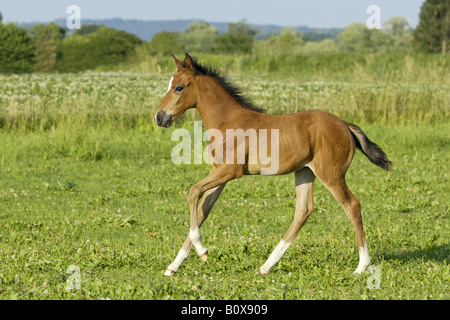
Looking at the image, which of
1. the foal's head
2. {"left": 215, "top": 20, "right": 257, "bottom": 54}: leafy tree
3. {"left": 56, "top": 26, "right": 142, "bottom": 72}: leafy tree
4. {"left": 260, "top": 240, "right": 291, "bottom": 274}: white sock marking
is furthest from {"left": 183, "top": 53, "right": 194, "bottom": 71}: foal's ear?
{"left": 56, "top": 26, "right": 142, "bottom": 72}: leafy tree

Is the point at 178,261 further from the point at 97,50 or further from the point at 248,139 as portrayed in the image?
the point at 97,50

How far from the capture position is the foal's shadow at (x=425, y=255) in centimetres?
778

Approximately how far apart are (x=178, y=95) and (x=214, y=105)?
0.41 m

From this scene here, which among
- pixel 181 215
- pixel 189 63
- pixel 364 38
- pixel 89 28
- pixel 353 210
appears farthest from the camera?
pixel 364 38

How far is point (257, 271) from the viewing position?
7.01 meters

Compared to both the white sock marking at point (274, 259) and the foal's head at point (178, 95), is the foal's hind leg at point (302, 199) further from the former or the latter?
the foal's head at point (178, 95)

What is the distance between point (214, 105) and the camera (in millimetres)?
6777

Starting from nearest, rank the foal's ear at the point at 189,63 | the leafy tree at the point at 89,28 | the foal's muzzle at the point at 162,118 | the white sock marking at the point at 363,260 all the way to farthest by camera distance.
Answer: the foal's muzzle at the point at 162,118 → the foal's ear at the point at 189,63 → the white sock marking at the point at 363,260 → the leafy tree at the point at 89,28

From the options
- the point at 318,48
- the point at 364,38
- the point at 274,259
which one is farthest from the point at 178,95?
the point at 364,38

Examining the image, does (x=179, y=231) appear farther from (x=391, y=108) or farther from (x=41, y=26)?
(x=41, y=26)

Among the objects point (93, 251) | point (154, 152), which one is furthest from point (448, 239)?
point (154, 152)

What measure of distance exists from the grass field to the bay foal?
540 millimetres

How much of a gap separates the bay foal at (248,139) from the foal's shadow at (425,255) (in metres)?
1.04

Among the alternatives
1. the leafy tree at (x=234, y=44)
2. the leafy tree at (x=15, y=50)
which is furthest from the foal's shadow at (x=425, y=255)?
the leafy tree at (x=15, y=50)
